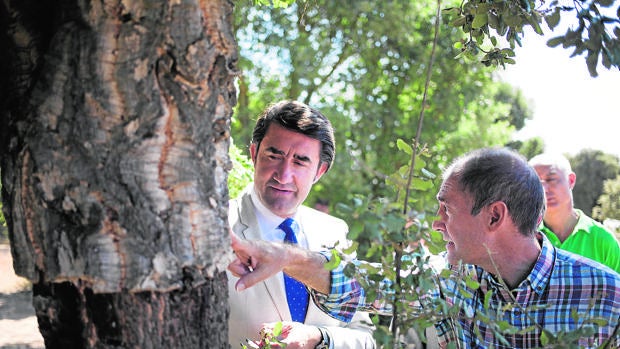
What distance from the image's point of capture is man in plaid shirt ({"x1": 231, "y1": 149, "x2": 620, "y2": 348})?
220 cm

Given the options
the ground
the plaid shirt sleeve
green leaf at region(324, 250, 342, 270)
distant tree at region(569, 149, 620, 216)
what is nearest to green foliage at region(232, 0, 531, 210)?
the ground

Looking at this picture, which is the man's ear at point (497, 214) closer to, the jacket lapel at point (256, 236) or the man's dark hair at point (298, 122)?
the jacket lapel at point (256, 236)

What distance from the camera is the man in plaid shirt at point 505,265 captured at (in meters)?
2.20

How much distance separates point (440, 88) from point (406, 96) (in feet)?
2.33

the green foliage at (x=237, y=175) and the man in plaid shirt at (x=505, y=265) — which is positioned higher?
the green foliage at (x=237, y=175)

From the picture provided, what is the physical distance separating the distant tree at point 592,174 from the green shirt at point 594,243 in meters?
23.9

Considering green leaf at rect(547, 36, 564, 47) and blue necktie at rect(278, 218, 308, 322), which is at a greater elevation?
green leaf at rect(547, 36, 564, 47)

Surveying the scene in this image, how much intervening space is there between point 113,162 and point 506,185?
144 centimetres

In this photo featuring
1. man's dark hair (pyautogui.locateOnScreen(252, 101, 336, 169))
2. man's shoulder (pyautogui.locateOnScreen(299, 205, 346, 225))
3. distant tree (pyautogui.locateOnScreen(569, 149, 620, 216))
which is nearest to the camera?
man's dark hair (pyautogui.locateOnScreen(252, 101, 336, 169))

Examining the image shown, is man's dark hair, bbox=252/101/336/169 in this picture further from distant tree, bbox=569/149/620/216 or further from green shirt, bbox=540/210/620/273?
distant tree, bbox=569/149/620/216

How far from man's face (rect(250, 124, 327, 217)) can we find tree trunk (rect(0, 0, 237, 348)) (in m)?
1.87

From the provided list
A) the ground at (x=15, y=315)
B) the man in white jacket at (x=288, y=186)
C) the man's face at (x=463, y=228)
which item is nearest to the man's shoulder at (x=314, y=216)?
the man in white jacket at (x=288, y=186)

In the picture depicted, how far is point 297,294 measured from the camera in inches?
122

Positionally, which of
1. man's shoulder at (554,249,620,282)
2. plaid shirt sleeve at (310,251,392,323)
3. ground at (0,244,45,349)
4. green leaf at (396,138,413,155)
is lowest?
ground at (0,244,45,349)
